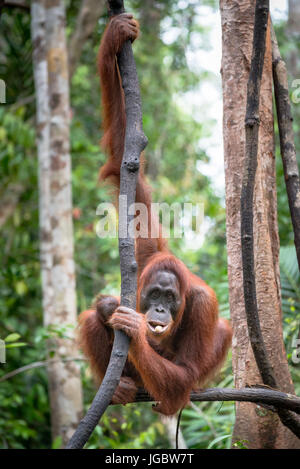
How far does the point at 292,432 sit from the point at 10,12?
6583mm

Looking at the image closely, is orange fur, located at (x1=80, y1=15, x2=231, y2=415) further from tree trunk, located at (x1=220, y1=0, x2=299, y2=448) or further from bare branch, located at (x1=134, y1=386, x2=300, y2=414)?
bare branch, located at (x1=134, y1=386, x2=300, y2=414)

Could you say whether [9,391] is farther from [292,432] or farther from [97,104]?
[97,104]

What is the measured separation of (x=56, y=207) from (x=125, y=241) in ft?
11.8

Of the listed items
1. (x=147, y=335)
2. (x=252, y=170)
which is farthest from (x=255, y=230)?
(x=147, y=335)

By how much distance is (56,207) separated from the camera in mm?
5359

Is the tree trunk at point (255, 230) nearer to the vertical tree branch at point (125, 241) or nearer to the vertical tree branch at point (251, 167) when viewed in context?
the vertical tree branch at point (251, 167)

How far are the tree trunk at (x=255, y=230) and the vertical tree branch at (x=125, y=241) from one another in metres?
0.69

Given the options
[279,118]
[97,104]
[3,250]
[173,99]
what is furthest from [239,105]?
[173,99]

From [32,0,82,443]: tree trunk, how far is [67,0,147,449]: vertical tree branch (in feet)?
9.34

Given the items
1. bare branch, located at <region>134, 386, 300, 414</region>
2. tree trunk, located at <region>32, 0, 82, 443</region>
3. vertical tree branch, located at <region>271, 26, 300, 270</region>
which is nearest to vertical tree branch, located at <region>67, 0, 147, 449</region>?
bare branch, located at <region>134, 386, 300, 414</region>

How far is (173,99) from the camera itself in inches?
360

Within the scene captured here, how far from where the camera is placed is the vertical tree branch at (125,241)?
62.2 inches

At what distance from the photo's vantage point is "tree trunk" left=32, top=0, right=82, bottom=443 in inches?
193

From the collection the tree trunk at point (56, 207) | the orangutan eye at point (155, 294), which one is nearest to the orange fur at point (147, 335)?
the orangutan eye at point (155, 294)
